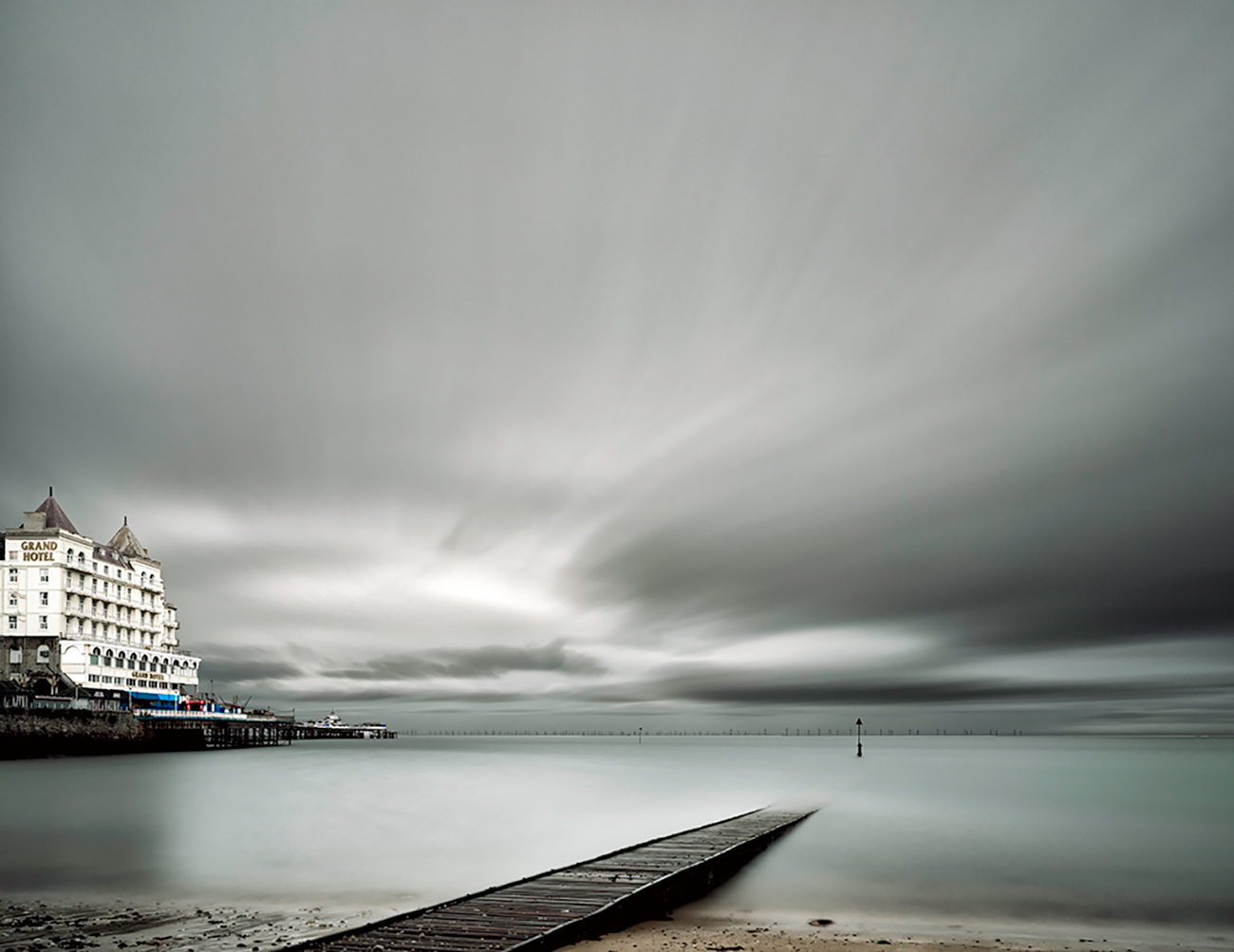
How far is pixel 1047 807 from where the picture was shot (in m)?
50.0

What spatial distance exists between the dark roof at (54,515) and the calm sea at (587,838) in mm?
41970

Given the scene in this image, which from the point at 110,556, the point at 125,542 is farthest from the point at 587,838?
the point at 125,542

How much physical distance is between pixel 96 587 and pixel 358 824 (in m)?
82.6

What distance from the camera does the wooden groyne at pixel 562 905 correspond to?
12.9 metres

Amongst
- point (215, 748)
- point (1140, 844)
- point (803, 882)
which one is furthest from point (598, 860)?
point (215, 748)

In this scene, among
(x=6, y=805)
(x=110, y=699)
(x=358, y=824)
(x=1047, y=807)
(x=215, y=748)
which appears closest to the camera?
(x=358, y=824)

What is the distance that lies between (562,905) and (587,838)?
21.4m

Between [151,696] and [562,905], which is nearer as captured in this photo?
[562,905]

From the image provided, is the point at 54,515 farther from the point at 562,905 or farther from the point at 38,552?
the point at 562,905

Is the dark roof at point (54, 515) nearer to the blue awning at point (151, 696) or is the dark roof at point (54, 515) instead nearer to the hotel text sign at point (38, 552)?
the hotel text sign at point (38, 552)

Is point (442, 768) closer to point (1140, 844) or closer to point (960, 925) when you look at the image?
point (1140, 844)

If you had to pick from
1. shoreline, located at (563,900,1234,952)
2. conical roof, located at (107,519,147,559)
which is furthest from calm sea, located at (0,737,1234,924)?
conical roof, located at (107,519,147,559)

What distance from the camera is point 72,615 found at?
95812 millimetres

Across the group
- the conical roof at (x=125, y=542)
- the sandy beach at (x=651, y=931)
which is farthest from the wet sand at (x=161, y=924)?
the conical roof at (x=125, y=542)
